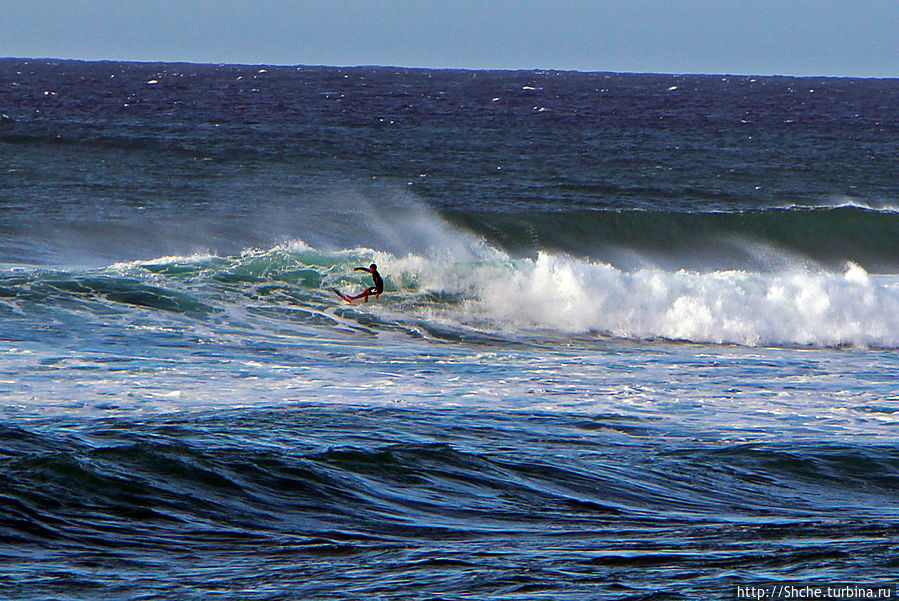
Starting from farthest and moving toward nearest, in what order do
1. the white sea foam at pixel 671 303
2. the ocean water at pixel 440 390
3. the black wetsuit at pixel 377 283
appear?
the black wetsuit at pixel 377 283 → the white sea foam at pixel 671 303 → the ocean water at pixel 440 390

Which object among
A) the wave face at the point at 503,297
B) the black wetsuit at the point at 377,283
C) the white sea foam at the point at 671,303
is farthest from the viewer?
the black wetsuit at the point at 377,283

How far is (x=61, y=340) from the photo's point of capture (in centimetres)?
1339

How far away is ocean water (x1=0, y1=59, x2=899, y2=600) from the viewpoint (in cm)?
659

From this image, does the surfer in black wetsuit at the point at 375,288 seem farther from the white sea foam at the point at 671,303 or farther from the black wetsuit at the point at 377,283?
the white sea foam at the point at 671,303

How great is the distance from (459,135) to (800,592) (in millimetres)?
48275

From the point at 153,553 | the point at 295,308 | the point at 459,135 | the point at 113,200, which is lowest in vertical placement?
the point at 153,553

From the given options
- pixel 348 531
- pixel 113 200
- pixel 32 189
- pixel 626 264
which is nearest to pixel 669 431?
pixel 348 531

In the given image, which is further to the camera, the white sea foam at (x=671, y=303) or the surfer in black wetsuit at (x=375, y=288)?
the surfer in black wetsuit at (x=375, y=288)

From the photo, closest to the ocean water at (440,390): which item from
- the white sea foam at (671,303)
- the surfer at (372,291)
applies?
the white sea foam at (671,303)

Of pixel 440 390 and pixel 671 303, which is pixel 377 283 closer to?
pixel 671 303

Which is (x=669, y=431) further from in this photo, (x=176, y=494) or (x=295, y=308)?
(x=295, y=308)

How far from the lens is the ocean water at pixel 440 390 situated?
21.6 ft

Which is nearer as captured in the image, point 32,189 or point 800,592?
point 800,592

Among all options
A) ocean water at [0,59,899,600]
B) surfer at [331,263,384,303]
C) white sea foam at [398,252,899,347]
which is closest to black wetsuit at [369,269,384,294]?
surfer at [331,263,384,303]
